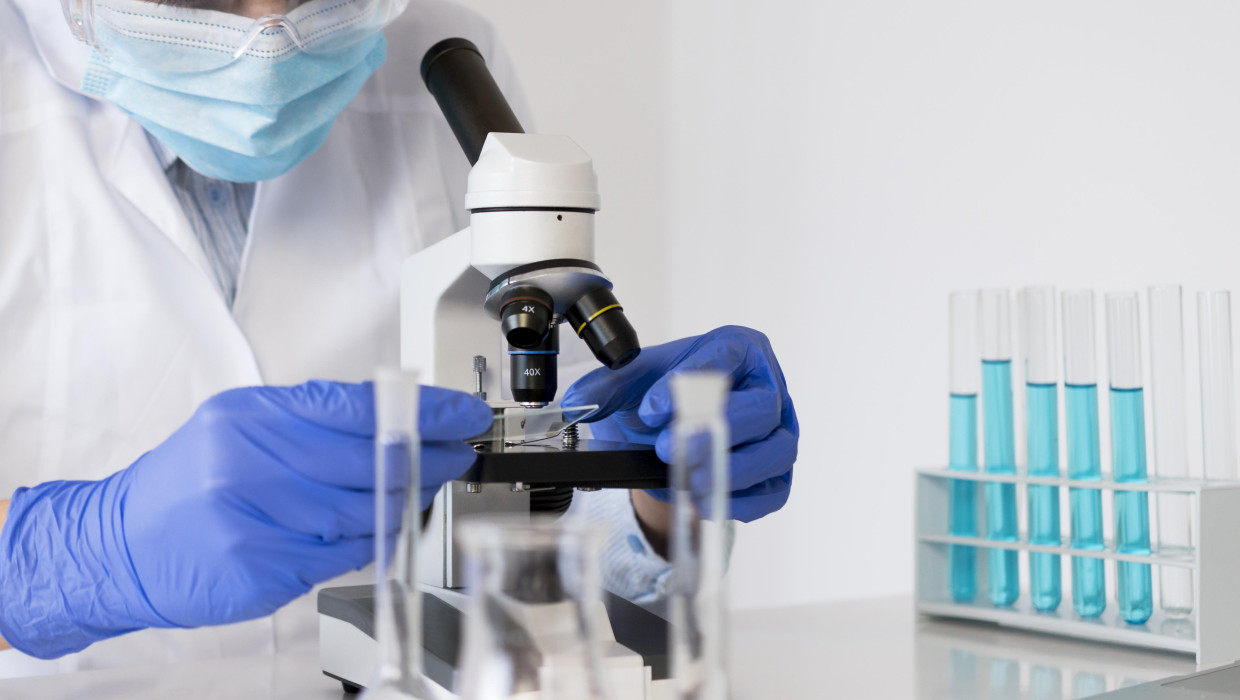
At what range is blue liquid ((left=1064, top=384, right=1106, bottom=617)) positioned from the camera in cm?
121

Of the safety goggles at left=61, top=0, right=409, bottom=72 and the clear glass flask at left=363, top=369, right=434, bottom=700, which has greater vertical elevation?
the safety goggles at left=61, top=0, right=409, bottom=72

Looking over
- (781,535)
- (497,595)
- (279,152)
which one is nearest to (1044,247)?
(781,535)

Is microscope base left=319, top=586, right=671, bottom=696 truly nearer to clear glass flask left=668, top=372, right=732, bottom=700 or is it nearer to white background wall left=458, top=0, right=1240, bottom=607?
clear glass flask left=668, top=372, right=732, bottom=700

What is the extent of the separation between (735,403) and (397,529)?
533 mm

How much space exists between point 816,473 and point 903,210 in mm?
→ 602

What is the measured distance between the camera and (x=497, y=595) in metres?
0.48

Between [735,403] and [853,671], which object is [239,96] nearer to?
[735,403]

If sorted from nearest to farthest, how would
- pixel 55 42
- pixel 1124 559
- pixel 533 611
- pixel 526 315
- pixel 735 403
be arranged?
pixel 533 611
pixel 526 315
pixel 735 403
pixel 1124 559
pixel 55 42

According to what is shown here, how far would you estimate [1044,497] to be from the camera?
1240 mm

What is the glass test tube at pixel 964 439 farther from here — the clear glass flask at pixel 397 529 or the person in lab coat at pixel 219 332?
the clear glass flask at pixel 397 529

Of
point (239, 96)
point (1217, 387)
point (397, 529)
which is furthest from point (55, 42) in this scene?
point (1217, 387)

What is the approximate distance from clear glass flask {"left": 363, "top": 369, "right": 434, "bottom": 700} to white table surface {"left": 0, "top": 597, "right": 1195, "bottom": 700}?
488mm

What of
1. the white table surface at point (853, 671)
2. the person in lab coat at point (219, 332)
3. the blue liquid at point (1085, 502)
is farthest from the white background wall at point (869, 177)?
the person in lab coat at point (219, 332)

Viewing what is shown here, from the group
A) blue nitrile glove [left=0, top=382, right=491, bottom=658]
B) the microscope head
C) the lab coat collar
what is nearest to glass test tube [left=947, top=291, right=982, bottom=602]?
the microscope head
